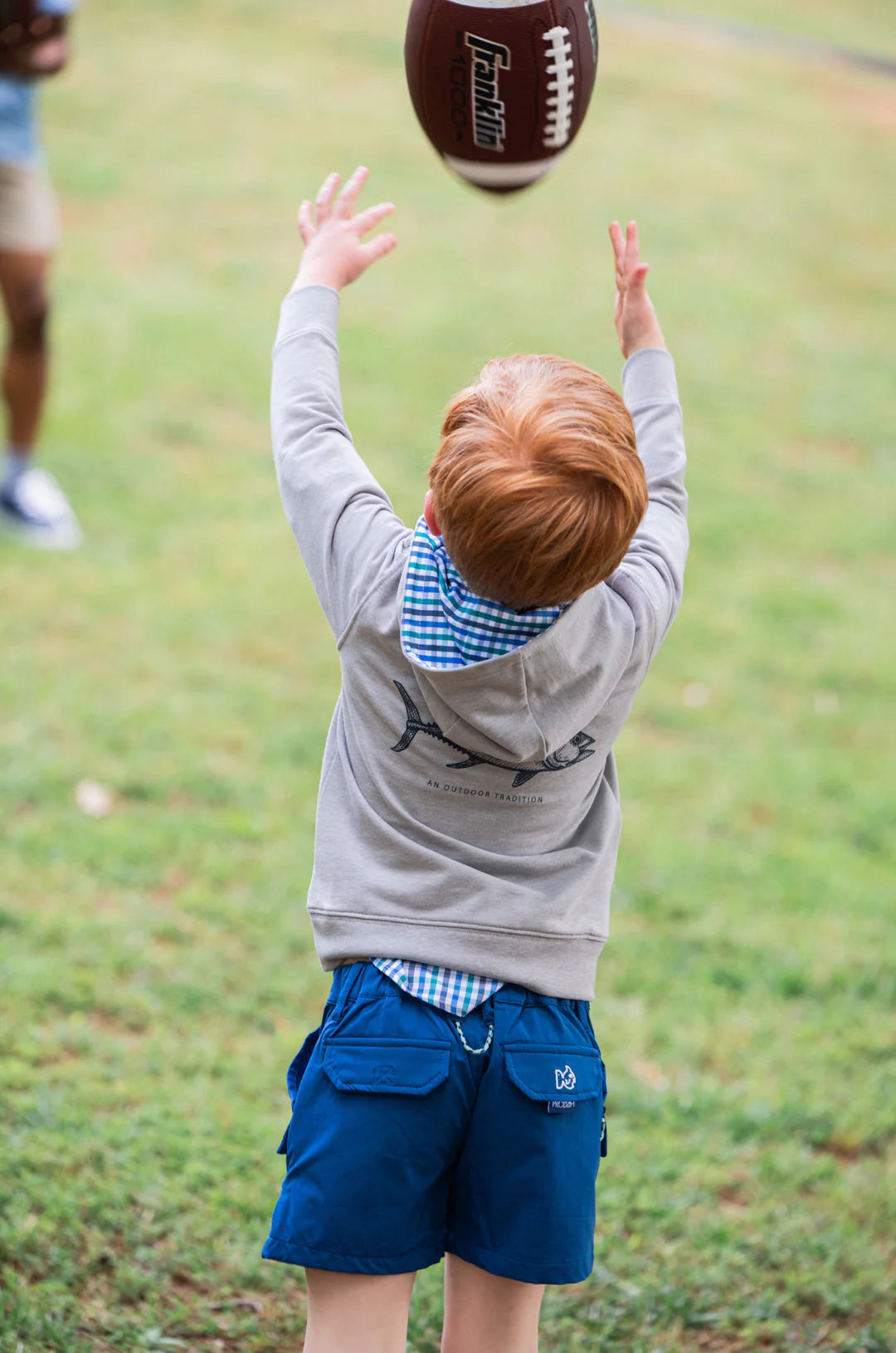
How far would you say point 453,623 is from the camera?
6.02ft

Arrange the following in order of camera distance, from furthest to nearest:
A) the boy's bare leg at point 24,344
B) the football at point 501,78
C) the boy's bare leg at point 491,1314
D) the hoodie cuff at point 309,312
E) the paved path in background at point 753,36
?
the paved path in background at point 753,36
the boy's bare leg at point 24,344
the football at point 501,78
the hoodie cuff at point 309,312
the boy's bare leg at point 491,1314

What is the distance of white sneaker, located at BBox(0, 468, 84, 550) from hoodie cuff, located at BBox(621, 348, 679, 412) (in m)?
4.05

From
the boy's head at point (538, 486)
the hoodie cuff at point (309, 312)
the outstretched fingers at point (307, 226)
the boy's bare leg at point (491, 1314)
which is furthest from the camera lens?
the outstretched fingers at point (307, 226)

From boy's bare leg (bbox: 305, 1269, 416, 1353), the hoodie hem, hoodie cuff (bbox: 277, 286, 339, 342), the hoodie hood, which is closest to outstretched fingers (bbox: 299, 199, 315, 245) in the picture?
hoodie cuff (bbox: 277, 286, 339, 342)

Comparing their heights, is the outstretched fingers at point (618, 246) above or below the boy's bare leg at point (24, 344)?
above

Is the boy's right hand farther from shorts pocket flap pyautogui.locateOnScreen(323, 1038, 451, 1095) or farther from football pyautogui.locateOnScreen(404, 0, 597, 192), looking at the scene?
shorts pocket flap pyautogui.locateOnScreen(323, 1038, 451, 1095)

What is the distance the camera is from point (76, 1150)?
3043mm

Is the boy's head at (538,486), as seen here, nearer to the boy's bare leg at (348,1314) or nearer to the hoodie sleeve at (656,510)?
the hoodie sleeve at (656,510)

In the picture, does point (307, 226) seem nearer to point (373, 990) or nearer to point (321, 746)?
point (373, 990)

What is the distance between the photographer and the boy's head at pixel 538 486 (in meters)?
1.74

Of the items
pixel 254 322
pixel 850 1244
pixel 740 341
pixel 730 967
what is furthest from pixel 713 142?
pixel 850 1244

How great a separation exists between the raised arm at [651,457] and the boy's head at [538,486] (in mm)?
218

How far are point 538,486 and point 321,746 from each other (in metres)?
3.26

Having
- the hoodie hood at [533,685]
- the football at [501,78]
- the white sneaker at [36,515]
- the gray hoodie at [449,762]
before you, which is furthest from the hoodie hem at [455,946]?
the white sneaker at [36,515]
